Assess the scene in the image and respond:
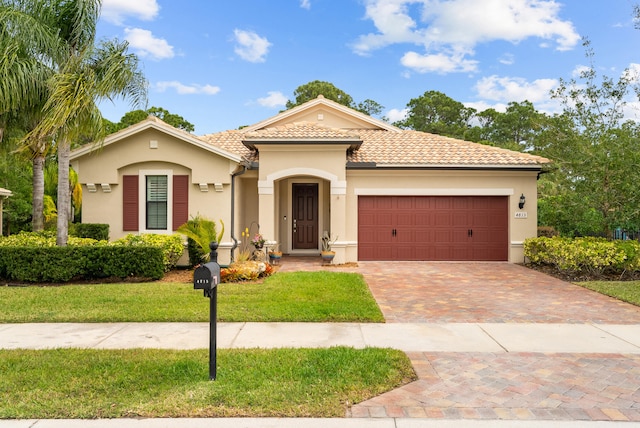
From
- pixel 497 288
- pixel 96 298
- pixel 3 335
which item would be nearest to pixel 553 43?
pixel 497 288

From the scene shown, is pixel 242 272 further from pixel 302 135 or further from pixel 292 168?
pixel 302 135

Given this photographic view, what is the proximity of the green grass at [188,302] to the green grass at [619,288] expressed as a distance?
5.37m

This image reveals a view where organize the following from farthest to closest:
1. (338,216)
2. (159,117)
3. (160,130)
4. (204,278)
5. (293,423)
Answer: (159,117)
(338,216)
(160,130)
(204,278)
(293,423)

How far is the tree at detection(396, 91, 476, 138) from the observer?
44.2m

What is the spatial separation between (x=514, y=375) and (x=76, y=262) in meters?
10.0

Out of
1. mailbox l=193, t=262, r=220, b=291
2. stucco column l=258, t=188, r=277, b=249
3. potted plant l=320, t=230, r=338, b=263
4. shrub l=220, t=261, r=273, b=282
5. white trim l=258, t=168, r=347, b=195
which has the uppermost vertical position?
white trim l=258, t=168, r=347, b=195

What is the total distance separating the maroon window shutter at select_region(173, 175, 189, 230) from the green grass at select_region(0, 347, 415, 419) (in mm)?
8576

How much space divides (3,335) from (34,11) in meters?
8.73

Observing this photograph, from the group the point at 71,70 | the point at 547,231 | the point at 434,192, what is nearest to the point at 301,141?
the point at 434,192

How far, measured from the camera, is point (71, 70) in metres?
10.9

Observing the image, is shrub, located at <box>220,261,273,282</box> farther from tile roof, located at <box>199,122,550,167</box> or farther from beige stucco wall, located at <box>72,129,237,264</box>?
tile roof, located at <box>199,122,550,167</box>

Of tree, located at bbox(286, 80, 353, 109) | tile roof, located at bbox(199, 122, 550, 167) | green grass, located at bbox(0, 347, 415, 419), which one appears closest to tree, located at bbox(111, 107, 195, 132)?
tree, located at bbox(286, 80, 353, 109)

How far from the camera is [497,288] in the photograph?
10281mm

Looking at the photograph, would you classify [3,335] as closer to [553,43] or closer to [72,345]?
[72,345]
